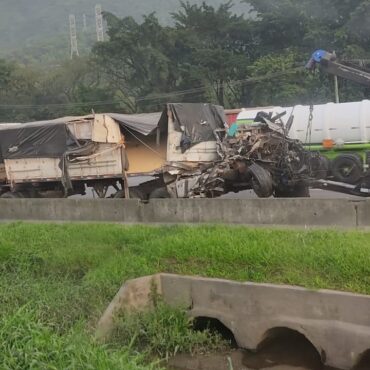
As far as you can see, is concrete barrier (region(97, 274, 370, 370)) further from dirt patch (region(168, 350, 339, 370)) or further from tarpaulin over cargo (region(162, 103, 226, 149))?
tarpaulin over cargo (region(162, 103, 226, 149))

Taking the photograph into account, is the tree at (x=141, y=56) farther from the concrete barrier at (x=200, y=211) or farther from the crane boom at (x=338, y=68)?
the concrete barrier at (x=200, y=211)

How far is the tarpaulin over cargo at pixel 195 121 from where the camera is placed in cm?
1441

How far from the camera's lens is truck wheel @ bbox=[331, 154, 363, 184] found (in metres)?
15.2

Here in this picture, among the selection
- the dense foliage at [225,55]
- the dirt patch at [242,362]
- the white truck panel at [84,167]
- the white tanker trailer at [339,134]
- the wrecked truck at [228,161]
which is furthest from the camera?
the dense foliage at [225,55]

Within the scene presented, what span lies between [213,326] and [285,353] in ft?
3.39

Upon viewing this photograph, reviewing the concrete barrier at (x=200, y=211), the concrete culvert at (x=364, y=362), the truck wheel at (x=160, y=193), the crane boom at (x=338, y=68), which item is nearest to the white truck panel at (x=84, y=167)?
the truck wheel at (x=160, y=193)

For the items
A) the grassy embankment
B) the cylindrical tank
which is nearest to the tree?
the cylindrical tank

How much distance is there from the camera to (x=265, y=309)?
7.19 metres

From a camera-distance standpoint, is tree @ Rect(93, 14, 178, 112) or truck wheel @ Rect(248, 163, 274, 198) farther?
tree @ Rect(93, 14, 178, 112)

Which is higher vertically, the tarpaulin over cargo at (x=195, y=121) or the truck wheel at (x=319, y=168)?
the tarpaulin over cargo at (x=195, y=121)

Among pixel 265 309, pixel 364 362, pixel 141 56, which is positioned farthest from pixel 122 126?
pixel 141 56

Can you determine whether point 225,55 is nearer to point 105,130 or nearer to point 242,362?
point 105,130

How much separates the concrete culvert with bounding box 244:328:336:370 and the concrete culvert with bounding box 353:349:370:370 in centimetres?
42

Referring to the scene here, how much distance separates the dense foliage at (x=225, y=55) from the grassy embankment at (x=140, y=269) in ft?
83.9
